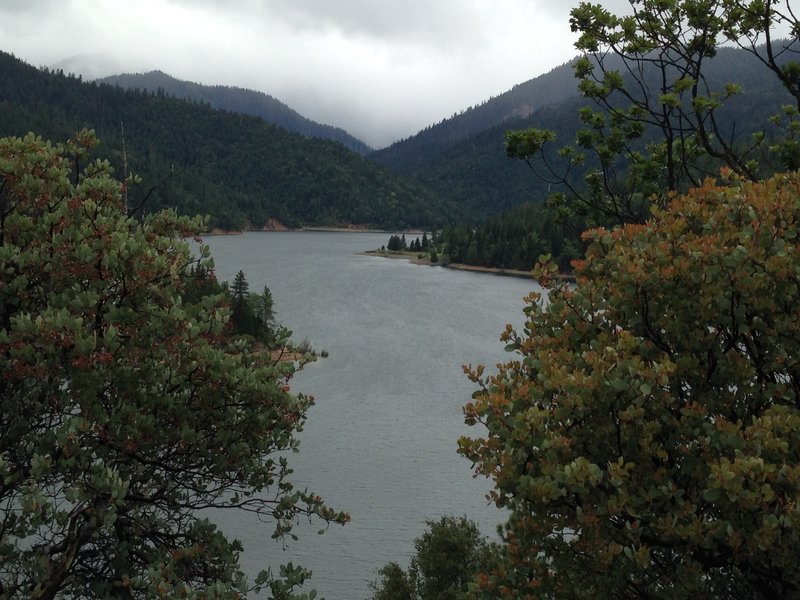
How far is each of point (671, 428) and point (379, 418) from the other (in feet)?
137

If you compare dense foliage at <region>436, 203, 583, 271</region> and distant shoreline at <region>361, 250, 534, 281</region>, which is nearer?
dense foliage at <region>436, 203, 583, 271</region>

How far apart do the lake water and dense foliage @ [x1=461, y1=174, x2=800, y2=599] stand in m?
21.6

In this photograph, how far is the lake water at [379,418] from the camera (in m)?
31.0

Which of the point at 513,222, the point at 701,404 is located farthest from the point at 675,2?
the point at 513,222

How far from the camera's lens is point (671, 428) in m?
7.63

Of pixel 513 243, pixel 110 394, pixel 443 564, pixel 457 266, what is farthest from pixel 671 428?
pixel 457 266

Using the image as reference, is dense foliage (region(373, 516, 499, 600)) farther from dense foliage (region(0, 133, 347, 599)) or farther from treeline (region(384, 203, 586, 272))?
treeline (region(384, 203, 586, 272))

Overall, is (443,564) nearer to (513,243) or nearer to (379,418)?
(379,418)

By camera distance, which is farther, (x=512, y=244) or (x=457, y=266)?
(x=457, y=266)

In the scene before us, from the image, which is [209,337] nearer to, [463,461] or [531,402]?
[531,402]

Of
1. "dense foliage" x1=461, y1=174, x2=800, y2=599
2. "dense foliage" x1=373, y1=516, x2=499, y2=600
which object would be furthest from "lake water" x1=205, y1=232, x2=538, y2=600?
"dense foliage" x1=461, y1=174, x2=800, y2=599

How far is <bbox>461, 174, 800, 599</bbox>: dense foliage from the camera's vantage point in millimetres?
6613

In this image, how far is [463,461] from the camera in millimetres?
41438

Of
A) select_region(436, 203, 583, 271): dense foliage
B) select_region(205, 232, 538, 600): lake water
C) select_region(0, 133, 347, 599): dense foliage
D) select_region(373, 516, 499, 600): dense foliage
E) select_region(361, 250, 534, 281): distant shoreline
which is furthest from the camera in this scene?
select_region(361, 250, 534, 281): distant shoreline
